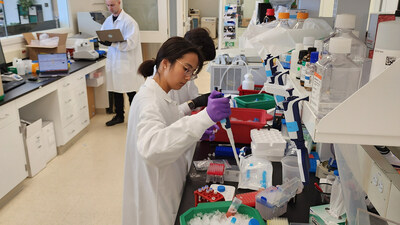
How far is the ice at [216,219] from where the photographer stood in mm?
1079

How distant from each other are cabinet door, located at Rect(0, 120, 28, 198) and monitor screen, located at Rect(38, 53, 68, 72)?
894 mm

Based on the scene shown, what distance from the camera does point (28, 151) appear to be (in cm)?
298

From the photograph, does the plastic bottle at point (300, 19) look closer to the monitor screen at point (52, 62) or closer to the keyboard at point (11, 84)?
the keyboard at point (11, 84)

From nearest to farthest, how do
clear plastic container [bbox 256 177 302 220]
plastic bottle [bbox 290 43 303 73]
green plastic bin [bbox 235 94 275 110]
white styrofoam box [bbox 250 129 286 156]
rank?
clear plastic container [bbox 256 177 302 220]
plastic bottle [bbox 290 43 303 73]
white styrofoam box [bbox 250 129 286 156]
green plastic bin [bbox 235 94 275 110]

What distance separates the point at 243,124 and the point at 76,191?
5.81ft

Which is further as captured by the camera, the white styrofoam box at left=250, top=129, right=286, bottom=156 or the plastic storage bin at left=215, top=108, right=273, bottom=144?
the plastic storage bin at left=215, top=108, right=273, bottom=144

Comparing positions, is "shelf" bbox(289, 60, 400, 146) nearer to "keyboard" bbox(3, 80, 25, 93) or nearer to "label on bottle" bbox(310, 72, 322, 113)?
"label on bottle" bbox(310, 72, 322, 113)

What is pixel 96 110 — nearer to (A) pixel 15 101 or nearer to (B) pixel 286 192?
(A) pixel 15 101

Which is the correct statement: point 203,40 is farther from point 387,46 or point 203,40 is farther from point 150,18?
point 150,18

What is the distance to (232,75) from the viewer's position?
3.10m

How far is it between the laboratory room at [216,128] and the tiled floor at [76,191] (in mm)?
13

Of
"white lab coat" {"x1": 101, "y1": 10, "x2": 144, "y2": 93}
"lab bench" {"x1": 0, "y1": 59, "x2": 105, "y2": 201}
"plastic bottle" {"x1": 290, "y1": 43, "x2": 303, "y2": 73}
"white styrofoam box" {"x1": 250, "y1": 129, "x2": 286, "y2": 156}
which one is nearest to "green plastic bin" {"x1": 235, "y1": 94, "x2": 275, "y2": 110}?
"white styrofoam box" {"x1": 250, "y1": 129, "x2": 286, "y2": 156}

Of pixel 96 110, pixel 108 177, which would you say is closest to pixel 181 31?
pixel 96 110

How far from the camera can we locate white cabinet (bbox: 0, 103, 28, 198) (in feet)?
8.52
